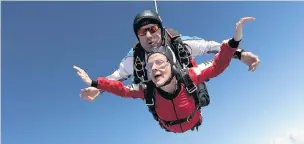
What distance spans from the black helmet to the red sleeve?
747mm

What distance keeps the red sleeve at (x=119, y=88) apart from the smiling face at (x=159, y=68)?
0.64 metres

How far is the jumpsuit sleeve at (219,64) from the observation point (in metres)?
5.30

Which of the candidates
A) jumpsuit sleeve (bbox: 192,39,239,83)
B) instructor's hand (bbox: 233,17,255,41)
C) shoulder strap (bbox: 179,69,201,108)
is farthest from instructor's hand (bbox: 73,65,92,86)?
instructor's hand (bbox: 233,17,255,41)

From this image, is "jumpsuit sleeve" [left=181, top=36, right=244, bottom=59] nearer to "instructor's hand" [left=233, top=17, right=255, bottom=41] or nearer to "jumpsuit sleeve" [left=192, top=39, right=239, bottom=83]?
"jumpsuit sleeve" [left=192, top=39, right=239, bottom=83]

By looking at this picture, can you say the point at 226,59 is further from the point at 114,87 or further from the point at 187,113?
the point at 114,87

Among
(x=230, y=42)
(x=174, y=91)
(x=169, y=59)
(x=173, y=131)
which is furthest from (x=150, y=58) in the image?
(x=173, y=131)

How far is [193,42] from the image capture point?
6.33 m

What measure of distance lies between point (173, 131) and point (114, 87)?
4.11 ft

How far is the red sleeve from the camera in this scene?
5.92 meters

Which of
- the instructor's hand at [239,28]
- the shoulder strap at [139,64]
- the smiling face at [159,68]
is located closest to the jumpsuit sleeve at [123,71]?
the shoulder strap at [139,64]

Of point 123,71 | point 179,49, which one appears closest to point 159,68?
point 179,49

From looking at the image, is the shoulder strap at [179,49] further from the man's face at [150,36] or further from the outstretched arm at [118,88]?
the outstretched arm at [118,88]

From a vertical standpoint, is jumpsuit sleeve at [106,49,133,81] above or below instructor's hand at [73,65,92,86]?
above

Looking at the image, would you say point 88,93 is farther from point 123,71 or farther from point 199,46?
point 199,46
